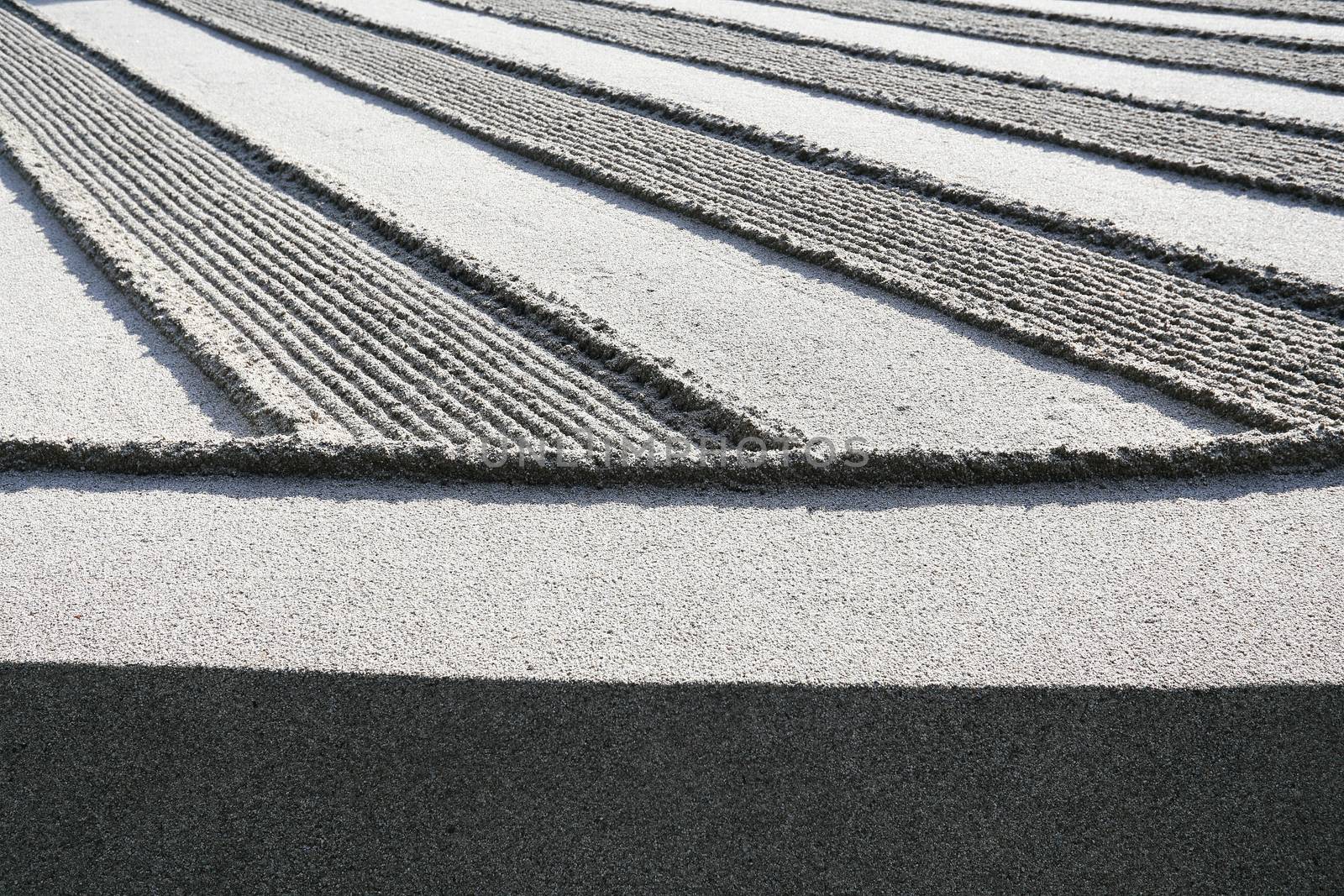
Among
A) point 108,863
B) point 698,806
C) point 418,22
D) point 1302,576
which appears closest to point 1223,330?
point 1302,576

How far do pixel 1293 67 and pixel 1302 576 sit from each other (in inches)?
255

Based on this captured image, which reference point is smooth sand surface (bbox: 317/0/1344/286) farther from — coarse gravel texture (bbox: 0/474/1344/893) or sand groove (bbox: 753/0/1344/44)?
sand groove (bbox: 753/0/1344/44)

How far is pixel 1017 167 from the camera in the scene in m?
6.42

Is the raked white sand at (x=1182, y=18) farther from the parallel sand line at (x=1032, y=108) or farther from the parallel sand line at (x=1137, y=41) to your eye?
the parallel sand line at (x=1032, y=108)

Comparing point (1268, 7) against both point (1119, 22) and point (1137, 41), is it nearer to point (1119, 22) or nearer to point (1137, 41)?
point (1119, 22)

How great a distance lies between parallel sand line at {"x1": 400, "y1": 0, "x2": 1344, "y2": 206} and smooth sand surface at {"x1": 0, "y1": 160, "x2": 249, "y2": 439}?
4.84 m

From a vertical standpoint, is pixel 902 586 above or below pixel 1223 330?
below

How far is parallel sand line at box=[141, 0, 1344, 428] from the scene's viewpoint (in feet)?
13.7

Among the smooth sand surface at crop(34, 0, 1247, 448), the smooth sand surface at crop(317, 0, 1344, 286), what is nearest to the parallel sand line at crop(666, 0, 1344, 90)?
the smooth sand surface at crop(317, 0, 1344, 286)

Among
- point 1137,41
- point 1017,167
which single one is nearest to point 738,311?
point 1017,167

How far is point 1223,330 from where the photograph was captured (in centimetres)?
449

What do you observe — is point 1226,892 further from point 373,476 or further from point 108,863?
point 373,476

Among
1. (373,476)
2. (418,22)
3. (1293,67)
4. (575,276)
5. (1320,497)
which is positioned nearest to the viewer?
(1320,497)

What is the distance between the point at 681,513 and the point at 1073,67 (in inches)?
258
